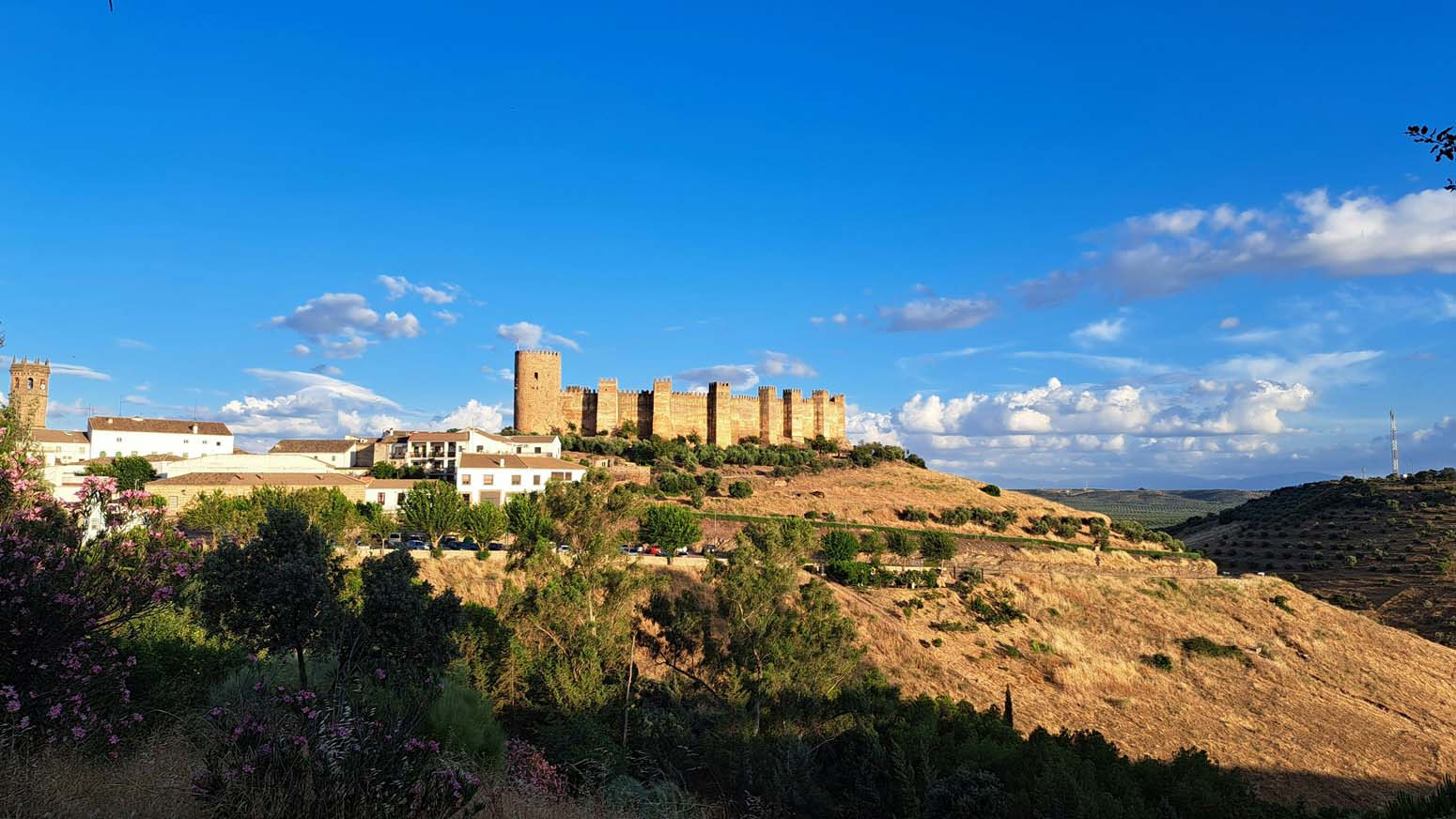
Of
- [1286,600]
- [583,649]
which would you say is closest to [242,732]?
[583,649]

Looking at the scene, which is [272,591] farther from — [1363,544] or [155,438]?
[1363,544]

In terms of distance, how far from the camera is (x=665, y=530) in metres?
42.8

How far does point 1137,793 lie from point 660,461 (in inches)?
2068

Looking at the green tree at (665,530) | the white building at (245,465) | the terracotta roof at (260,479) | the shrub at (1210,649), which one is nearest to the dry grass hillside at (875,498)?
the green tree at (665,530)

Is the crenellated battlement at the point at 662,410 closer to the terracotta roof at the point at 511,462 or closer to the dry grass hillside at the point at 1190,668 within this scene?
the terracotta roof at the point at 511,462

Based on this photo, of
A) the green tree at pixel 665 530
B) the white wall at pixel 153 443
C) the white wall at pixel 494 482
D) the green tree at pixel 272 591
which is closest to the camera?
Answer: the green tree at pixel 272 591

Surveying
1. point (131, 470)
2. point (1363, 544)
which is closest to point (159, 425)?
point (131, 470)

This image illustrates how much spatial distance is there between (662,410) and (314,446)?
29080mm

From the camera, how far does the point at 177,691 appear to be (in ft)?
41.1

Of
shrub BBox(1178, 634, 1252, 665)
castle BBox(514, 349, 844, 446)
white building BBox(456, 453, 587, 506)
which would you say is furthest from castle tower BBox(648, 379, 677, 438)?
shrub BBox(1178, 634, 1252, 665)

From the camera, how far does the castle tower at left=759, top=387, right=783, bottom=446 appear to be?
83250mm

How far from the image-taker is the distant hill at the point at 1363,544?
48.3m

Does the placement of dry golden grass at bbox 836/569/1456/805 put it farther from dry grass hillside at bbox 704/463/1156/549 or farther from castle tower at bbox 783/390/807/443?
castle tower at bbox 783/390/807/443

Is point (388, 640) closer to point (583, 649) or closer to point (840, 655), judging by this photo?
point (583, 649)
